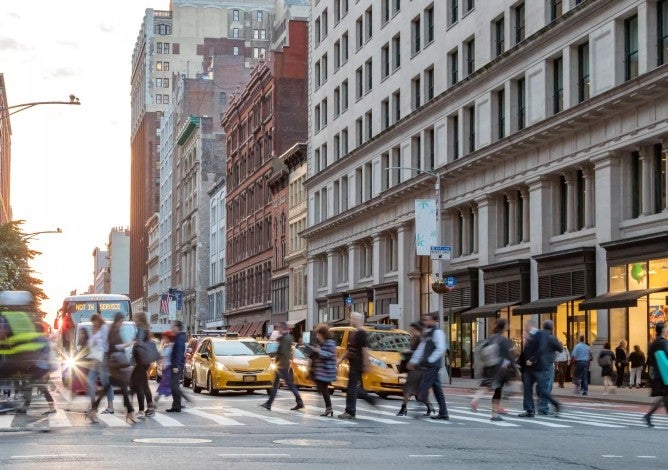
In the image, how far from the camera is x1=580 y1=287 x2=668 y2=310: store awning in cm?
3619

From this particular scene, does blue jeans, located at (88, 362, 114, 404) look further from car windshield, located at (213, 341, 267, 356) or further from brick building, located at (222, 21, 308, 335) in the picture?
brick building, located at (222, 21, 308, 335)

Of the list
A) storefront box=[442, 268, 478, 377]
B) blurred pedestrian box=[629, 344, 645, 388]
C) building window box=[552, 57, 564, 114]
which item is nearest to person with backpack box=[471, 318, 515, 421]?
blurred pedestrian box=[629, 344, 645, 388]

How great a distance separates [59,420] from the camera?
21.6 metres

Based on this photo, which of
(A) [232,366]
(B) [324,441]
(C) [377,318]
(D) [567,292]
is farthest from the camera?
(C) [377,318]

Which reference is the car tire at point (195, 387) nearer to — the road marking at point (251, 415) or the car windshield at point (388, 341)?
the car windshield at point (388, 341)

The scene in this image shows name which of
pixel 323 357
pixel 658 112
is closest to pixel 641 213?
pixel 658 112

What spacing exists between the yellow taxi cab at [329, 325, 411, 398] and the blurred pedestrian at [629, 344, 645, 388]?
8.13 metres

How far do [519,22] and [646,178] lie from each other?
12.1 metres

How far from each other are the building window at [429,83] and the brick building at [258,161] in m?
30.6

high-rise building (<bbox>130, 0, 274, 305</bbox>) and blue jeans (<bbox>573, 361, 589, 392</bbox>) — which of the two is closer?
blue jeans (<bbox>573, 361, 589, 392</bbox>)

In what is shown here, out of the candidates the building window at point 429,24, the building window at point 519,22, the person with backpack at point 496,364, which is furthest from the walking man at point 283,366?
the building window at point 429,24

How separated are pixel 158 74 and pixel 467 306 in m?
144

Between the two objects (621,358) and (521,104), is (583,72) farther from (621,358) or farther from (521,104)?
(621,358)

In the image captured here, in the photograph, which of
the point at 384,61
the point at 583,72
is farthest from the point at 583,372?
the point at 384,61
